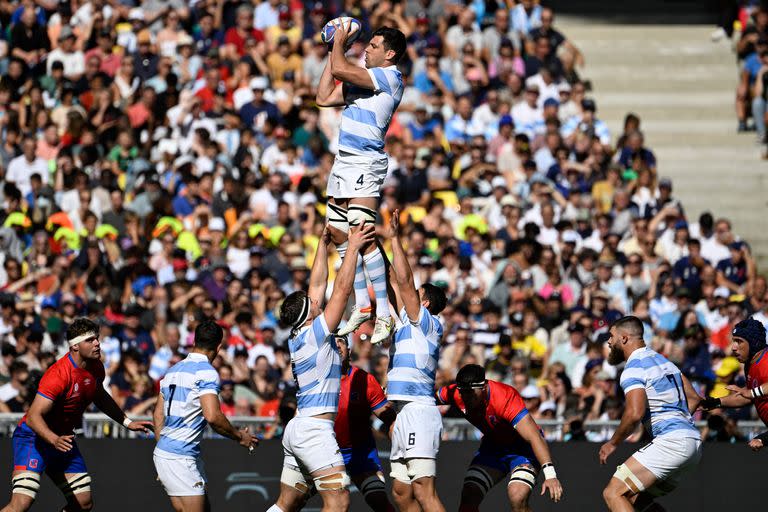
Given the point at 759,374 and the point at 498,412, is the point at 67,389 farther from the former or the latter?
the point at 759,374

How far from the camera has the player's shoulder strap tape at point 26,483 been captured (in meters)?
13.3

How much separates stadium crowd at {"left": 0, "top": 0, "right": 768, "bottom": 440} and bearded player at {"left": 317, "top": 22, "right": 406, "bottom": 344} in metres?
3.31

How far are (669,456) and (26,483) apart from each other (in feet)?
18.4

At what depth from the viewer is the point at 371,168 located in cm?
1278

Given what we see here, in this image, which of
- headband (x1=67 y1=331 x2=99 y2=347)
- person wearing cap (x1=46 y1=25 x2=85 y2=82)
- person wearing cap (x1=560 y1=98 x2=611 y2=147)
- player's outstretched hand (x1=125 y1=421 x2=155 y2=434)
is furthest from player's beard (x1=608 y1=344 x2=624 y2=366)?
person wearing cap (x1=46 y1=25 x2=85 y2=82)

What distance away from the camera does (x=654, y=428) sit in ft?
43.1

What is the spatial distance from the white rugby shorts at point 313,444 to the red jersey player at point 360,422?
1.04m

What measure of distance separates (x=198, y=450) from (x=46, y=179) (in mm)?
9973

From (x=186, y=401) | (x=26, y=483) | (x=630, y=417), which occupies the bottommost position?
(x=26, y=483)

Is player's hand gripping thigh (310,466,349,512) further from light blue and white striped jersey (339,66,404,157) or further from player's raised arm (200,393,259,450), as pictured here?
light blue and white striped jersey (339,66,404,157)

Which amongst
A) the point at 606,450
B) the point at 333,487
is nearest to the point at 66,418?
the point at 333,487

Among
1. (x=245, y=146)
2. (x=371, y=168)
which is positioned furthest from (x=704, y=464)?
(x=245, y=146)

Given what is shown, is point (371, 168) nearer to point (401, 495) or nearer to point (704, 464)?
point (401, 495)

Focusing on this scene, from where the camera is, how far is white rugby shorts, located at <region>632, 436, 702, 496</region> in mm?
12977
